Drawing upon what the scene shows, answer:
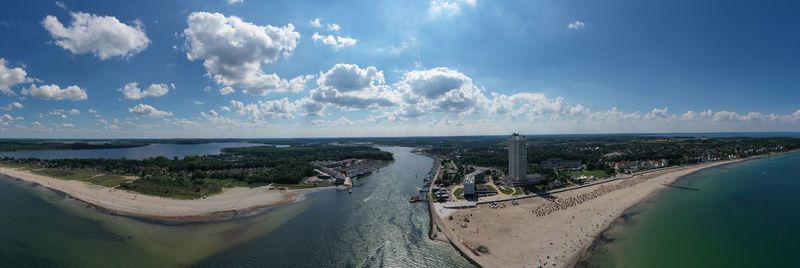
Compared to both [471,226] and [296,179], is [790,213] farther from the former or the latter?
[296,179]

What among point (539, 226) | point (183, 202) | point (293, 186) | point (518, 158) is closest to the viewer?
point (539, 226)

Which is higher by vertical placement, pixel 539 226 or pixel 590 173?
pixel 590 173

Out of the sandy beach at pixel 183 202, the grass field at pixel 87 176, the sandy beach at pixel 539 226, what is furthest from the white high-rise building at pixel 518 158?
the grass field at pixel 87 176

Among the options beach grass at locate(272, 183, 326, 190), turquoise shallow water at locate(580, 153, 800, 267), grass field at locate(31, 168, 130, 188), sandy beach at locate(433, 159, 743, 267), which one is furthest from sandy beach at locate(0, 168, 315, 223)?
turquoise shallow water at locate(580, 153, 800, 267)

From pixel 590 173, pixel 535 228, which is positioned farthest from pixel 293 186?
pixel 590 173

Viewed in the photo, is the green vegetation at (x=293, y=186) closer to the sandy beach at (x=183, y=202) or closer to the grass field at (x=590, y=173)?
the sandy beach at (x=183, y=202)

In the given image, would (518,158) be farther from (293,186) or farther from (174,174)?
(174,174)

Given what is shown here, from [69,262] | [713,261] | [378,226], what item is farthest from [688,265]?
[69,262]

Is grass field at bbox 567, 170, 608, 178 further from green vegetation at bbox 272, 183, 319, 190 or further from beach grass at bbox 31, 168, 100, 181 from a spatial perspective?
beach grass at bbox 31, 168, 100, 181
